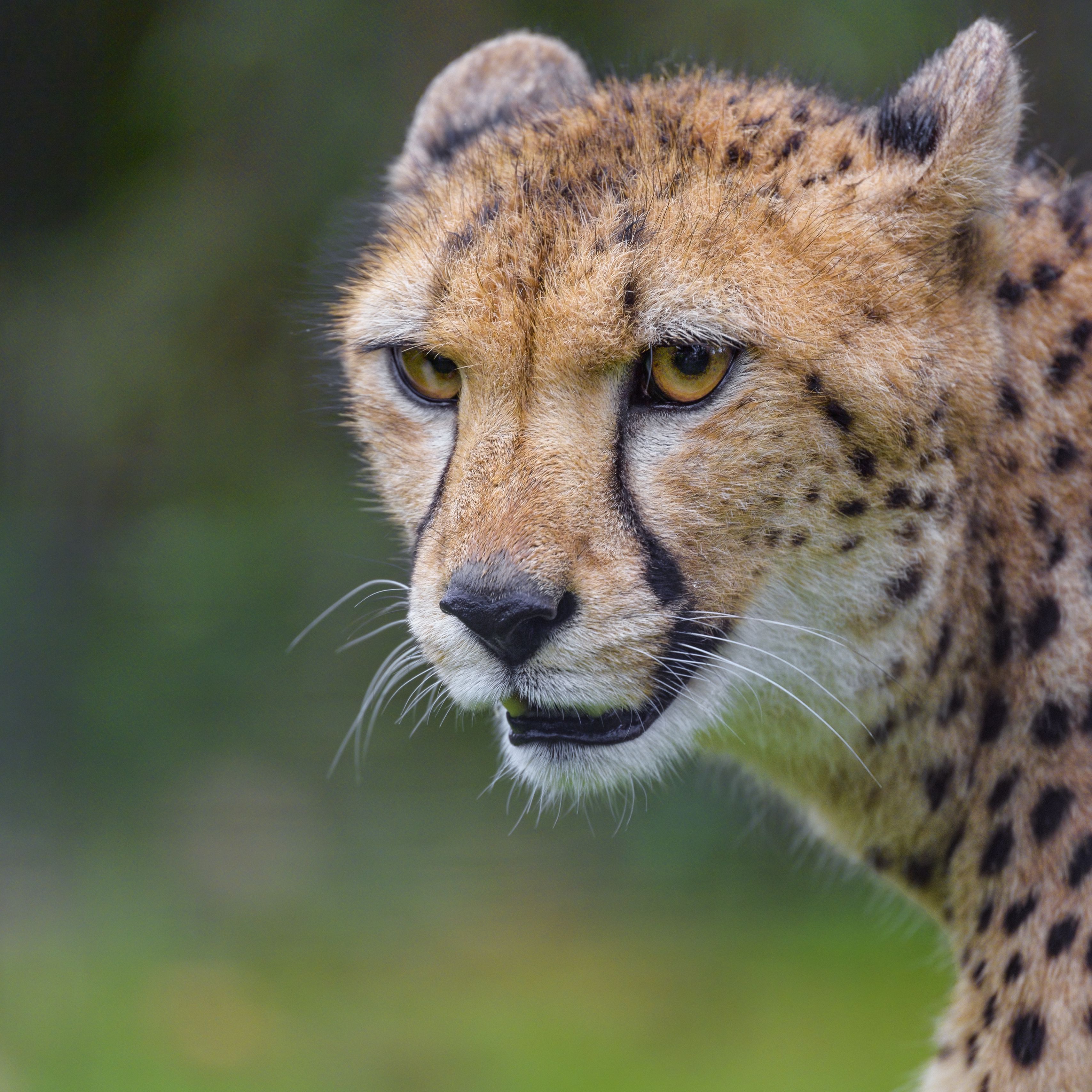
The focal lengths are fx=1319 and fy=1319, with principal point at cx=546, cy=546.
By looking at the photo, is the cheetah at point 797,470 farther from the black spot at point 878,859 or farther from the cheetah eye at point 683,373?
the black spot at point 878,859

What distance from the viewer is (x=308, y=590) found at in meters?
5.97

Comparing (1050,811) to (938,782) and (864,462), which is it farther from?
(864,462)

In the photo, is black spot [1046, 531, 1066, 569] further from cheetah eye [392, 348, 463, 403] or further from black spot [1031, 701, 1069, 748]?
cheetah eye [392, 348, 463, 403]

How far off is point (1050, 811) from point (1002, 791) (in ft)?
0.30

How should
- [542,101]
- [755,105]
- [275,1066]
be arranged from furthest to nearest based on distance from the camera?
[275,1066]
[542,101]
[755,105]

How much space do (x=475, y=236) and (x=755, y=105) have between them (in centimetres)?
53

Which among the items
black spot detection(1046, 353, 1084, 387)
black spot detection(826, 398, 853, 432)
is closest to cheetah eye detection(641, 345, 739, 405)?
black spot detection(826, 398, 853, 432)

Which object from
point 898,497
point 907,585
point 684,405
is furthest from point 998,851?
point 684,405

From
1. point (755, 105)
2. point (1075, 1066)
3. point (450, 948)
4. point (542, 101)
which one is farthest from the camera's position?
point (450, 948)

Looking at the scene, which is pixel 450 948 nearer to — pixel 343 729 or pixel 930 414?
pixel 343 729

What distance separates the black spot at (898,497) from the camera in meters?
1.91

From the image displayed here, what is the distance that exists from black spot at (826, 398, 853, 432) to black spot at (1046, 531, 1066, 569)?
38 centimetres

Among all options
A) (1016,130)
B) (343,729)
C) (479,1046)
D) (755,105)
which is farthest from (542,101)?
(343,729)

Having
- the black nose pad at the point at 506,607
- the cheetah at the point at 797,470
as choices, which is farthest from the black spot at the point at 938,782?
the black nose pad at the point at 506,607
